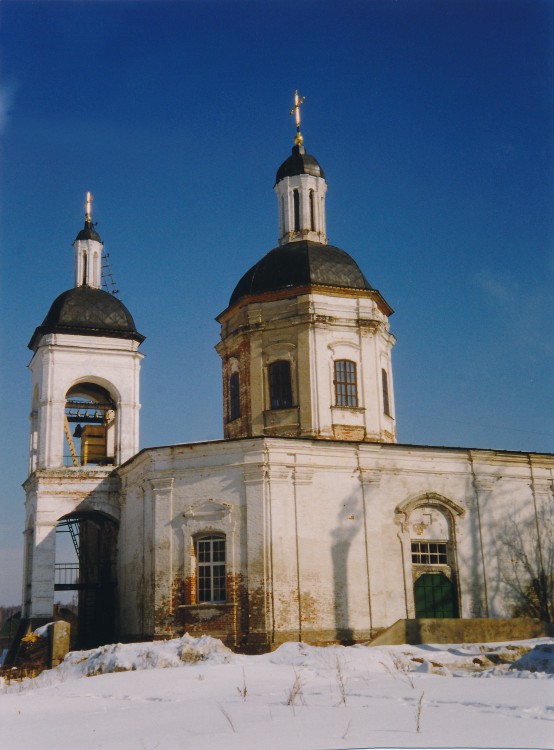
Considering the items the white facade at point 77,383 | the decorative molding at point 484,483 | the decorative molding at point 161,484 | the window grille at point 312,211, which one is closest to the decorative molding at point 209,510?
the decorative molding at point 161,484

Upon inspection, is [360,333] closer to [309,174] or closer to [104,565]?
[309,174]

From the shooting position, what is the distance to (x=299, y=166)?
90.9 ft

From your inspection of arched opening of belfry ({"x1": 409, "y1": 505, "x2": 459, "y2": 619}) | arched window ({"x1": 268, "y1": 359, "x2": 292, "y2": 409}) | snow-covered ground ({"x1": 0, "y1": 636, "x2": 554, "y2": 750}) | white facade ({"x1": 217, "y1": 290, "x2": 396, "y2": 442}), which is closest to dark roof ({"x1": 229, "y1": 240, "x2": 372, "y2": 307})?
white facade ({"x1": 217, "y1": 290, "x2": 396, "y2": 442})

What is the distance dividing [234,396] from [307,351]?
2.91 metres

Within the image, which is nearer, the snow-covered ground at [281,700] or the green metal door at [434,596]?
the snow-covered ground at [281,700]

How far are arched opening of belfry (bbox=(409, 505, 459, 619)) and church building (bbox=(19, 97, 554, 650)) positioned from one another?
0.05 meters

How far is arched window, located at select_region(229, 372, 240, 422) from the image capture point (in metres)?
25.7

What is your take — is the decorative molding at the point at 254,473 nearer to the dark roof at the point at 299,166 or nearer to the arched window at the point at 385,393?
the arched window at the point at 385,393

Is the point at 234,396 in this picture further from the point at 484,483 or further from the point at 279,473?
the point at 484,483

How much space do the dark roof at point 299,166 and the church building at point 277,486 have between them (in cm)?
7

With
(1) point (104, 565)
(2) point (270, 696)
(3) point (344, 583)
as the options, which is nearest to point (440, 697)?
(2) point (270, 696)

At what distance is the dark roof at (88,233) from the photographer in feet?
95.0

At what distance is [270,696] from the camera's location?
1203 cm

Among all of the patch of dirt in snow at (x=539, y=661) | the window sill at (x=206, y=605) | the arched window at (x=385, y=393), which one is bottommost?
the patch of dirt in snow at (x=539, y=661)
